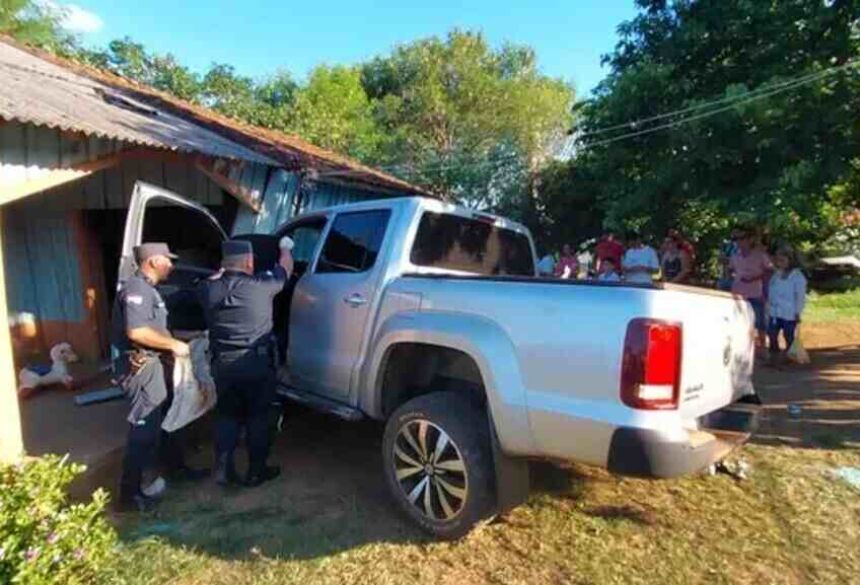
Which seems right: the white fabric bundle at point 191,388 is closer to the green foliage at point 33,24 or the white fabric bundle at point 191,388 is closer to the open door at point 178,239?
the open door at point 178,239

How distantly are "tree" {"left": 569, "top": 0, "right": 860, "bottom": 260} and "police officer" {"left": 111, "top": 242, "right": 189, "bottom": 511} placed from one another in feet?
21.2

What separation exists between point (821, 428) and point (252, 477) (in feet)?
16.5

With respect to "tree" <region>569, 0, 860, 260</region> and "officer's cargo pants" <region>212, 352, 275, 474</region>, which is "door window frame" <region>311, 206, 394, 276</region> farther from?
"tree" <region>569, 0, 860, 260</region>

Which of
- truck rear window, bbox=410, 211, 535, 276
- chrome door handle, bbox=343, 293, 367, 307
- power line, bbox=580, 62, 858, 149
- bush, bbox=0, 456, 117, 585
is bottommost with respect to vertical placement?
bush, bbox=0, 456, 117, 585

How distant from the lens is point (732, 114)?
25.1 ft

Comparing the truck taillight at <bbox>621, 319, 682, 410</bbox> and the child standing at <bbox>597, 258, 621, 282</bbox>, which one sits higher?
the child standing at <bbox>597, 258, 621, 282</bbox>

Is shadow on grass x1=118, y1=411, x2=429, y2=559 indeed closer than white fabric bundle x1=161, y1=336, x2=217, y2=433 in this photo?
Yes

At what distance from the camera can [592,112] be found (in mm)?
9609

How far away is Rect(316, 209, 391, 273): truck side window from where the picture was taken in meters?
4.58

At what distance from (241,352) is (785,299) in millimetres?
7435

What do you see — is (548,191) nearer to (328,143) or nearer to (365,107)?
(328,143)

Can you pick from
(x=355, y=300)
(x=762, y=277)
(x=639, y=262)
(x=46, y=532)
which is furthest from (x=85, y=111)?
(x=762, y=277)

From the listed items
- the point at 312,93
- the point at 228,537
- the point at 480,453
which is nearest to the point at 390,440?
the point at 480,453

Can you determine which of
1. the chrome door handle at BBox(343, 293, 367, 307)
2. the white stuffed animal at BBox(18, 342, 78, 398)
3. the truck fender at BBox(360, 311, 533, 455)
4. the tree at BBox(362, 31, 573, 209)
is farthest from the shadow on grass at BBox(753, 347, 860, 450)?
the tree at BBox(362, 31, 573, 209)
